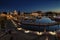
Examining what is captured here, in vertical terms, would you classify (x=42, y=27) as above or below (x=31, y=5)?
below

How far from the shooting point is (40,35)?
2238 mm

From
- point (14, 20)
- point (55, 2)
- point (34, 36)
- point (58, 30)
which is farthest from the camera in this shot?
point (34, 36)

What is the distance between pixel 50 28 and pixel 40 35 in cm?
32

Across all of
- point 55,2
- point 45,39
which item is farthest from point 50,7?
point 45,39

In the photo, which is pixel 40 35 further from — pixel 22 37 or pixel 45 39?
pixel 22 37

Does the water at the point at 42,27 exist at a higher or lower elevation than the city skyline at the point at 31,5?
Result: lower

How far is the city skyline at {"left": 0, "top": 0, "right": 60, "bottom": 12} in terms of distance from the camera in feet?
5.94

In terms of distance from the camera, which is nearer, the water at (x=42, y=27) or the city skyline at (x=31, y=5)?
the city skyline at (x=31, y=5)

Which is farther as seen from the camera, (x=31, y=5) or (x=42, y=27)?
(x=42, y=27)

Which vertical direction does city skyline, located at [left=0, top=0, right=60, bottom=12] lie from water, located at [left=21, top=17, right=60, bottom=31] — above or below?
above

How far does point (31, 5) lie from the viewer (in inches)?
72.7

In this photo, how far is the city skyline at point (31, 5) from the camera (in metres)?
1.81

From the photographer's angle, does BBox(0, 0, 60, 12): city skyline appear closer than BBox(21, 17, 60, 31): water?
Yes

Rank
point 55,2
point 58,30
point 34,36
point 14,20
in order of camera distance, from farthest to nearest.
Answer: point 34,36 → point 14,20 → point 58,30 → point 55,2
